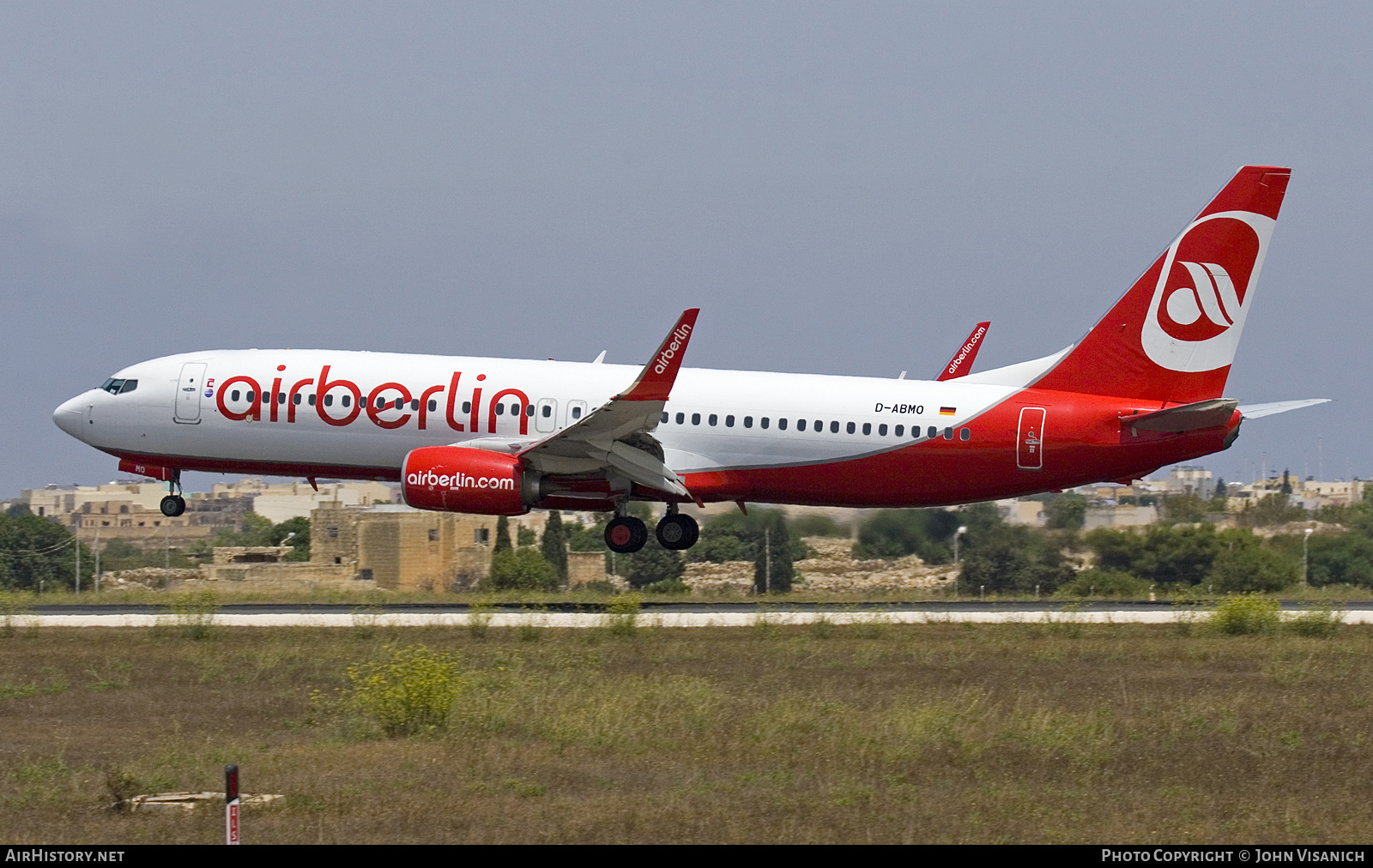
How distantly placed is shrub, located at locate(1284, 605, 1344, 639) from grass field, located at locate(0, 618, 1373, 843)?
1.67m

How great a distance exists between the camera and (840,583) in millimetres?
44188

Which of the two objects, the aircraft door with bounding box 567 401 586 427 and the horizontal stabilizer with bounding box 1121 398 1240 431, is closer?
the horizontal stabilizer with bounding box 1121 398 1240 431

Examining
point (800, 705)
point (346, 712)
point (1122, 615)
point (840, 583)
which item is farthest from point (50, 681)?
point (840, 583)

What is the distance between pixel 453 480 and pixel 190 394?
7635 mm

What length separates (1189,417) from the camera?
106ft

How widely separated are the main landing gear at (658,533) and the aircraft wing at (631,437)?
3.93ft

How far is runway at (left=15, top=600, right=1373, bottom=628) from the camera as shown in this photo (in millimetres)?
30688

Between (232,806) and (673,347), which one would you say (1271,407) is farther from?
(232,806)

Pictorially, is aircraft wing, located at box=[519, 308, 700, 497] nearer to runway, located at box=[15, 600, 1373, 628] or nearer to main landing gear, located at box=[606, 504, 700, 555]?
main landing gear, located at box=[606, 504, 700, 555]

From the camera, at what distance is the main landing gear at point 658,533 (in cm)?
3531

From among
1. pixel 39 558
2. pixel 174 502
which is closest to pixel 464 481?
pixel 174 502

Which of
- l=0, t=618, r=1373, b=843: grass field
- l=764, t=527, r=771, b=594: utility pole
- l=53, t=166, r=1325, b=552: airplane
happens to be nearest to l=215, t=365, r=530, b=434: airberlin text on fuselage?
l=53, t=166, r=1325, b=552: airplane
